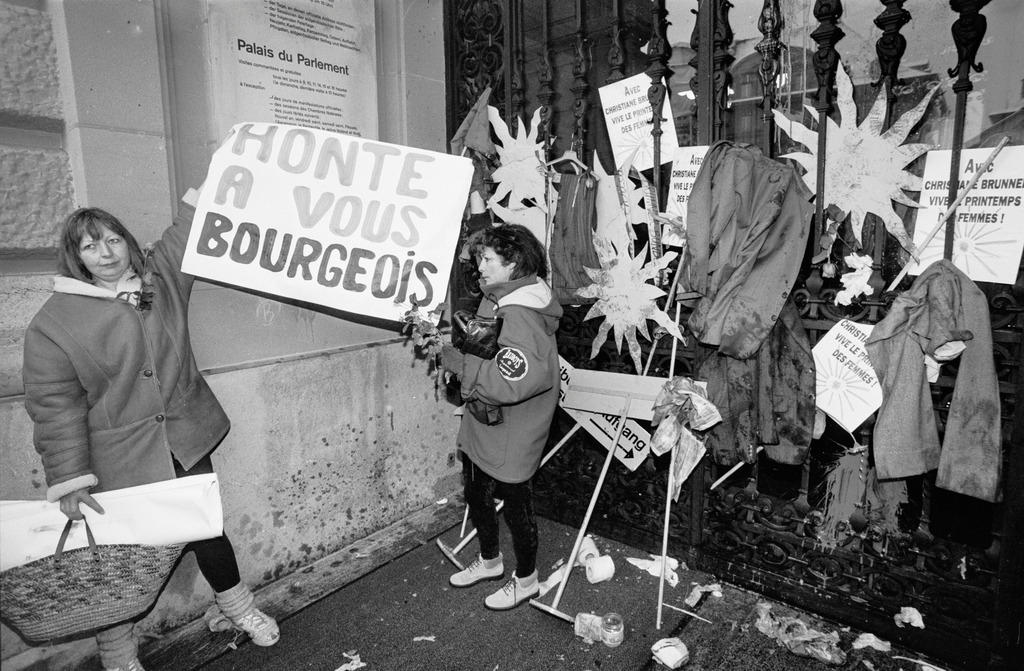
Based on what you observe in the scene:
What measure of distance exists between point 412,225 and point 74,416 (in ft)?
5.59

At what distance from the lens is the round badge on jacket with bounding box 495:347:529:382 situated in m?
2.83

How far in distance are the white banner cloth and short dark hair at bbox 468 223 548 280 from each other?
1629 mm

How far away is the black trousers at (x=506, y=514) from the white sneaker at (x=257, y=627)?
1.18 metres

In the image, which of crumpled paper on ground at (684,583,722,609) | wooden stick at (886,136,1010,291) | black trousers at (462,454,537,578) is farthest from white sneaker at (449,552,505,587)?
wooden stick at (886,136,1010,291)

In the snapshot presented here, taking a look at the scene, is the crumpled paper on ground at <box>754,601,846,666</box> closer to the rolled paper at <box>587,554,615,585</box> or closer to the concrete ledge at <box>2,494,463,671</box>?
the rolled paper at <box>587,554,615,585</box>

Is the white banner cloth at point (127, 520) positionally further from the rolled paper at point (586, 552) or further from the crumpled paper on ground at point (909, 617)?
the crumpled paper on ground at point (909, 617)

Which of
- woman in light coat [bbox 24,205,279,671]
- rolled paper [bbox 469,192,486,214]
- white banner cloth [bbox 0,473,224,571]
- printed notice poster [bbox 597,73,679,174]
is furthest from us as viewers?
rolled paper [bbox 469,192,486,214]

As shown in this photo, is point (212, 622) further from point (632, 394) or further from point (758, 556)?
point (758, 556)

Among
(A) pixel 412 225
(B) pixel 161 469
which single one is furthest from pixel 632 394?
(B) pixel 161 469

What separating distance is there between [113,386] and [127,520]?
56 cm

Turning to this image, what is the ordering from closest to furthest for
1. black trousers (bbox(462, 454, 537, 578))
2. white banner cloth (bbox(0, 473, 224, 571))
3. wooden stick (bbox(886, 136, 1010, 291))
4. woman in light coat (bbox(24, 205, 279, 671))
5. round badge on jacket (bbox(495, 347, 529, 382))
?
1. white banner cloth (bbox(0, 473, 224, 571))
2. woman in light coat (bbox(24, 205, 279, 671))
3. wooden stick (bbox(886, 136, 1010, 291))
4. round badge on jacket (bbox(495, 347, 529, 382))
5. black trousers (bbox(462, 454, 537, 578))

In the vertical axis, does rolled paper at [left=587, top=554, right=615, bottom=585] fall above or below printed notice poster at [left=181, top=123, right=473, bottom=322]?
below

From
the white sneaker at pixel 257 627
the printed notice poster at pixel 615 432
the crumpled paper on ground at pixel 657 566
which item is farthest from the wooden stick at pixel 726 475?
the white sneaker at pixel 257 627

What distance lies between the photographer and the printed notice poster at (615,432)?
3703mm
